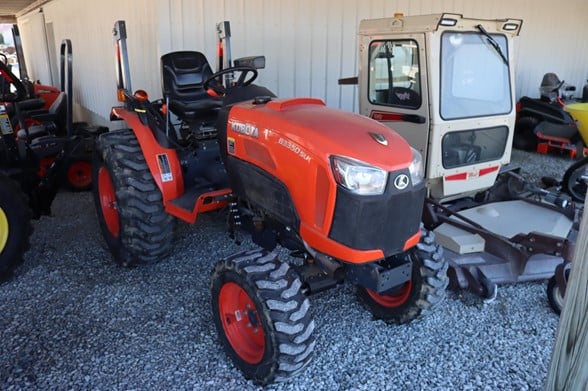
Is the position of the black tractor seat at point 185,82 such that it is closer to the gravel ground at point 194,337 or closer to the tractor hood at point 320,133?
the gravel ground at point 194,337

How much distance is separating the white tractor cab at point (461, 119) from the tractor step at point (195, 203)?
1.28m

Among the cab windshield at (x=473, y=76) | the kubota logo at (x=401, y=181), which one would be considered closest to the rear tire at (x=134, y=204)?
the kubota logo at (x=401, y=181)

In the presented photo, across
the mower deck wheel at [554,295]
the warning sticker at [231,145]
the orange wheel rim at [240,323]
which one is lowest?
the mower deck wheel at [554,295]

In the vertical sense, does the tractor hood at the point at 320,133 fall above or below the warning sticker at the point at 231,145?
above

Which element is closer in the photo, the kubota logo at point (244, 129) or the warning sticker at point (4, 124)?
the kubota logo at point (244, 129)

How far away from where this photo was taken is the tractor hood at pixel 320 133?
1.78 meters

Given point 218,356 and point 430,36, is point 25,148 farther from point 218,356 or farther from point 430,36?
point 430,36

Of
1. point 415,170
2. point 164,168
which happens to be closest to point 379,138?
point 415,170

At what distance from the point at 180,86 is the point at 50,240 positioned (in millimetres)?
1413

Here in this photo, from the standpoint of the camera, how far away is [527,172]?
215 inches

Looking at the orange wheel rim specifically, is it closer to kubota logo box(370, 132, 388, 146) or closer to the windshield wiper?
kubota logo box(370, 132, 388, 146)

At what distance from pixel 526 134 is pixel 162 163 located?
536 centimetres

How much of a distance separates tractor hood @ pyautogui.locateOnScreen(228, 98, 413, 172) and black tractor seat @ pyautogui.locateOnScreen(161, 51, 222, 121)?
120 centimetres

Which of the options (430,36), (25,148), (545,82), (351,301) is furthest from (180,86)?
(545,82)
